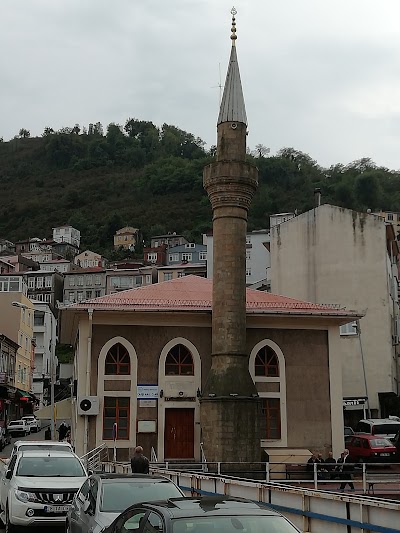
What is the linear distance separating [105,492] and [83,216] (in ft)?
472

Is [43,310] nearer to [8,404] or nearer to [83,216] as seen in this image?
[8,404]

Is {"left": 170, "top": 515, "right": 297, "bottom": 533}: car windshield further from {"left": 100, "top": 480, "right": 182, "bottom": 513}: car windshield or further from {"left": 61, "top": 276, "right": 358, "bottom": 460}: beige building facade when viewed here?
{"left": 61, "top": 276, "right": 358, "bottom": 460}: beige building facade

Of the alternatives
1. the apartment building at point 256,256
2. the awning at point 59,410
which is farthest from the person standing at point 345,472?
the apartment building at point 256,256

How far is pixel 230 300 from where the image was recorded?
91.1 ft

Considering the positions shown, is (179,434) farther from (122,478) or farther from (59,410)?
(122,478)

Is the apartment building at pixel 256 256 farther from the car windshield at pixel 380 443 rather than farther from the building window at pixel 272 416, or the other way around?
the building window at pixel 272 416

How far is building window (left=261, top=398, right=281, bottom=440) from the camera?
28.3 metres

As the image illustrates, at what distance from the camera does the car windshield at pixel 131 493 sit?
1001 cm

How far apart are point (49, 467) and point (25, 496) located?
1435mm

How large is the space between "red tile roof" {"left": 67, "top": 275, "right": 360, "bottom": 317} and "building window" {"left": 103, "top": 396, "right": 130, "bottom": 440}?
348cm

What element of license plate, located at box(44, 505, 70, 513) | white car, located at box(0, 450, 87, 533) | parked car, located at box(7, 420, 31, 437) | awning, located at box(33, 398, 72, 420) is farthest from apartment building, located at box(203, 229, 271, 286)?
license plate, located at box(44, 505, 70, 513)

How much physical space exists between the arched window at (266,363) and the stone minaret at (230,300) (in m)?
1.22

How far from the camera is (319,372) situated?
95.6 ft

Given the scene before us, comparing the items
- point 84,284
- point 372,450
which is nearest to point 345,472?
point 372,450
